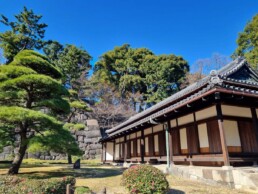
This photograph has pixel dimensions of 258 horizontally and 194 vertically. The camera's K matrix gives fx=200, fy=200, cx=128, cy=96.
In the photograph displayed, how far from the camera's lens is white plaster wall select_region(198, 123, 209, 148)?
8.71 meters

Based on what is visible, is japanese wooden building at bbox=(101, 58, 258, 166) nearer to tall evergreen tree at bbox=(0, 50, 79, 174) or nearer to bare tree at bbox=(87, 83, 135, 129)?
tall evergreen tree at bbox=(0, 50, 79, 174)

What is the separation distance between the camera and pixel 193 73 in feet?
108

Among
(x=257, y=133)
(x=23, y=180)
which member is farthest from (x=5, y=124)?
(x=257, y=133)

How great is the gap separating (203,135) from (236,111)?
1745 mm

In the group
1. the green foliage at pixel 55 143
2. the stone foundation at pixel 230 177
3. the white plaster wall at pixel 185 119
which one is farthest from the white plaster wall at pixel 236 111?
the green foliage at pixel 55 143

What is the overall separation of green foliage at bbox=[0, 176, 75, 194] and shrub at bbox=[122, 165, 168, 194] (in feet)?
5.82

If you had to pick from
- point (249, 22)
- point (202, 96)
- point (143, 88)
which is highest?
point (249, 22)

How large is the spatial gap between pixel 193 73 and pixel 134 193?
29981mm

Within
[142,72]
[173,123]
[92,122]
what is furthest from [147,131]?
[142,72]

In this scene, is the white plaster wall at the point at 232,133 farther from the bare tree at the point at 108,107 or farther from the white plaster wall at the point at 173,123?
the bare tree at the point at 108,107

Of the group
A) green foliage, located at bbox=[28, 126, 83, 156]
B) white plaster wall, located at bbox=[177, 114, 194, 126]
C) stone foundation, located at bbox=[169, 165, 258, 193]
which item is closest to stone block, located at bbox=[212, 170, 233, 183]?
stone foundation, located at bbox=[169, 165, 258, 193]

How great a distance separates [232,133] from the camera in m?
8.40

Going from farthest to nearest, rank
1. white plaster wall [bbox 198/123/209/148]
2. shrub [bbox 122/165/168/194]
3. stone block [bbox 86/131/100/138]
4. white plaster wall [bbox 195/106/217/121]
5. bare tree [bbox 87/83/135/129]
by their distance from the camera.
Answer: bare tree [bbox 87/83/135/129], stone block [bbox 86/131/100/138], white plaster wall [bbox 198/123/209/148], white plaster wall [bbox 195/106/217/121], shrub [bbox 122/165/168/194]

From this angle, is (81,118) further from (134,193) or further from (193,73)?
(134,193)
